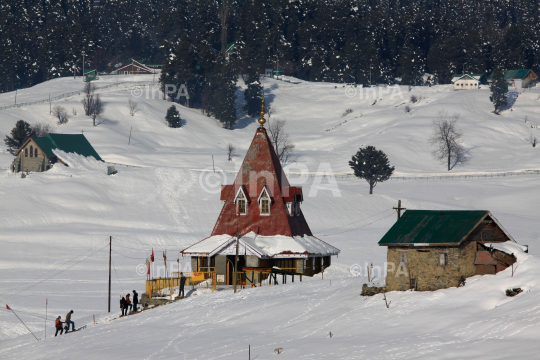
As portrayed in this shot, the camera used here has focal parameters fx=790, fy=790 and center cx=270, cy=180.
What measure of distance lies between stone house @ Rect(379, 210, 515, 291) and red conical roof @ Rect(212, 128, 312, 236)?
9956mm

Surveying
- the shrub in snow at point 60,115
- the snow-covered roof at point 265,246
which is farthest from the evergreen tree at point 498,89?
the snow-covered roof at point 265,246

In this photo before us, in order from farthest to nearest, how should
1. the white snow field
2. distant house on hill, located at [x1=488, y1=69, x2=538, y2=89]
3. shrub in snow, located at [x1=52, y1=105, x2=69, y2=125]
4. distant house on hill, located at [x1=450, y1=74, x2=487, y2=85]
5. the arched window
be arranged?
distant house on hill, located at [x1=450, y1=74, x2=487, y2=85] < distant house on hill, located at [x1=488, y1=69, x2=538, y2=89] < shrub in snow, located at [x1=52, y1=105, x2=69, y2=125] < the arched window < the white snow field

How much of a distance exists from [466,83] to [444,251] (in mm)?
108452

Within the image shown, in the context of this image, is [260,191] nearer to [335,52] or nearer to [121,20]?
[335,52]

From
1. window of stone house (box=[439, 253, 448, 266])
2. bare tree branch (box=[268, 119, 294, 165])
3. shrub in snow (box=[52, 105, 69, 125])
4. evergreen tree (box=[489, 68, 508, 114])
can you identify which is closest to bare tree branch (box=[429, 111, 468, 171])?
evergreen tree (box=[489, 68, 508, 114])

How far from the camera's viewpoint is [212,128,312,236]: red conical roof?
3794 centimetres

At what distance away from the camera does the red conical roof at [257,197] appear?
124 feet

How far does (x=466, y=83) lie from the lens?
130375mm

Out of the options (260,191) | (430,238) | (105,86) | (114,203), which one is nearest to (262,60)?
(105,86)

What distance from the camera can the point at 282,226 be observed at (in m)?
37.8

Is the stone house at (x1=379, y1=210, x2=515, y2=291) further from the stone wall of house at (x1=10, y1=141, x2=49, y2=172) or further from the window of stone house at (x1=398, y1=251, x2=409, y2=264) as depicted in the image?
the stone wall of house at (x1=10, y1=141, x2=49, y2=172)

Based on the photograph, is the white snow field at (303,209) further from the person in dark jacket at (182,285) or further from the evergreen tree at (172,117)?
the evergreen tree at (172,117)

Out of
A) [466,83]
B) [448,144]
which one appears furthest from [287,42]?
[448,144]

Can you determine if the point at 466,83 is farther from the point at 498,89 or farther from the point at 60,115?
the point at 60,115
